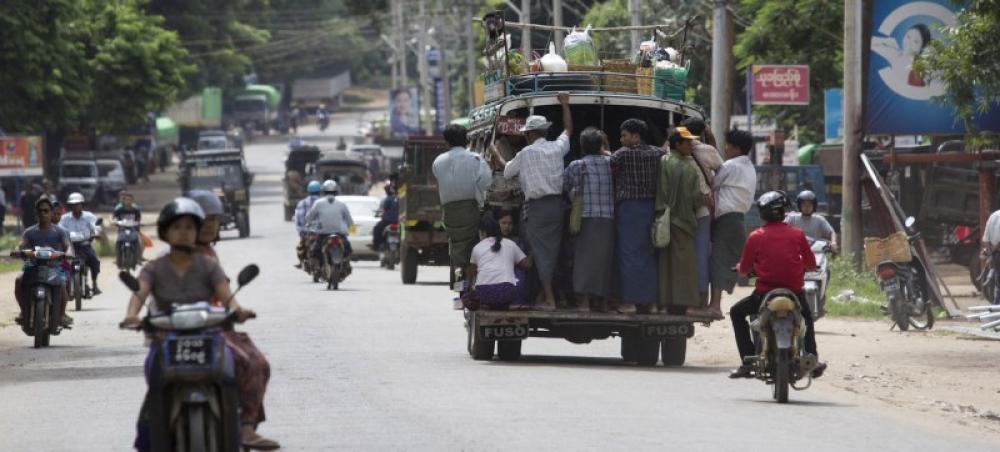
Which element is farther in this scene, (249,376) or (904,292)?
(904,292)

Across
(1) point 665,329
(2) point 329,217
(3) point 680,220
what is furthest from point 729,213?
(2) point 329,217

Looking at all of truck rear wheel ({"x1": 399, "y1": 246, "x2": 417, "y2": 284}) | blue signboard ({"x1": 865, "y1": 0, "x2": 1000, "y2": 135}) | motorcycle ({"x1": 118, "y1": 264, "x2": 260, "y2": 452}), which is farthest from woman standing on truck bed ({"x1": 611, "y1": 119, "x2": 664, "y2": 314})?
truck rear wheel ({"x1": 399, "y1": 246, "x2": 417, "y2": 284})

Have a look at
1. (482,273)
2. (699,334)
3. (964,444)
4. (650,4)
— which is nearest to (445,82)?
(650,4)

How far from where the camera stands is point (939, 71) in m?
24.3

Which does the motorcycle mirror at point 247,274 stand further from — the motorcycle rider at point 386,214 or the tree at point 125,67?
the tree at point 125,67

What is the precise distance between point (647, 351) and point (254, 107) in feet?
353

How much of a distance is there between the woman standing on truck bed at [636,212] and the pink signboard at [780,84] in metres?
15.7

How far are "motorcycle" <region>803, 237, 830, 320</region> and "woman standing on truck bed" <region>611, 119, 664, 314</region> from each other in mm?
5555

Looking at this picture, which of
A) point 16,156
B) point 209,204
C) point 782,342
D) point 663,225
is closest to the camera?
point 209,204

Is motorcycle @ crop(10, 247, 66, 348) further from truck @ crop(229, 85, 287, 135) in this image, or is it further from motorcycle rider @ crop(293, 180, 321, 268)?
truck @ crop(229, 85, 287, 135)

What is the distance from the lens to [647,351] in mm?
16922

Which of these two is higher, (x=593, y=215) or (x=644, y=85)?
(x=644, y=85)

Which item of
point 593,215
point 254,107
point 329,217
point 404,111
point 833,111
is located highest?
point 254,107

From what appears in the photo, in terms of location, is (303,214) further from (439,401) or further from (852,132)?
(439,401)
